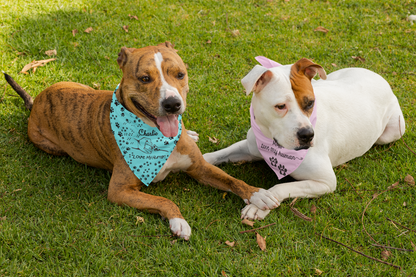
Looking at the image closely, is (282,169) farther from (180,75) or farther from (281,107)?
(180,75)

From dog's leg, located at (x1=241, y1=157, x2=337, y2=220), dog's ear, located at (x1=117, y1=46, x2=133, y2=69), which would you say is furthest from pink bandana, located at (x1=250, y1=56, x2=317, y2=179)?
dog's ear, located at (x1=117, y1=46, x2=133, y2=69)

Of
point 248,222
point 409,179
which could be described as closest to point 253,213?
point 248,222

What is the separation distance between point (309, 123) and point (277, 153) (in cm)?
60

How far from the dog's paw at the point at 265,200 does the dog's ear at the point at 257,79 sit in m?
1.06

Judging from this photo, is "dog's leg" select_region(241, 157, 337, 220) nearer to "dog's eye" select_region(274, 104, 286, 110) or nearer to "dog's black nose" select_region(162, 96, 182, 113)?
"dog's eye" select_region(274, 104, 286, 110)

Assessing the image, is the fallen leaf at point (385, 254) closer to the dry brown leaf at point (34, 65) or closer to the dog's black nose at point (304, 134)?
the dog's black nose at point (304, 134)

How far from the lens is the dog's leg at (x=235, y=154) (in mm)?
4336

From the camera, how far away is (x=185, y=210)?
12.1 ft

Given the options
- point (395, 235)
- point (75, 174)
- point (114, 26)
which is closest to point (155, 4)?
point (114, 26)

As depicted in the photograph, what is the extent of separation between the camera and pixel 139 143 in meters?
3.69

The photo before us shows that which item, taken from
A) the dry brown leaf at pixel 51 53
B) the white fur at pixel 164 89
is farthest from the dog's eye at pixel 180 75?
the dry brown leaf at pixel 51 53

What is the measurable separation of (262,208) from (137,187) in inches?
53.8

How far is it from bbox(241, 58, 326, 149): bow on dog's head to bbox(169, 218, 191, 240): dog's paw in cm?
123

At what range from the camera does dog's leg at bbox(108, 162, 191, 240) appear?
10.9 ft
